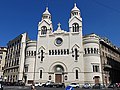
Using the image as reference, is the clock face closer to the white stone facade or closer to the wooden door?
the white stone facade

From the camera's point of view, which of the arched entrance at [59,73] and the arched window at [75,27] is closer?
the arched entrance at [59,73]

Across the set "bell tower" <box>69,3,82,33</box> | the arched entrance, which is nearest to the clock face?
"bell tower" <box>69,3,82,33</box>

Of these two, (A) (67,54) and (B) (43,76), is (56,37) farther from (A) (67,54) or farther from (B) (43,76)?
(B) (43,76)

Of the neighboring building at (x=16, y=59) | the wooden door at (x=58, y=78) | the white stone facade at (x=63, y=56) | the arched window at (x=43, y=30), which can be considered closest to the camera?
the white stone facade at (x=63, y=56)

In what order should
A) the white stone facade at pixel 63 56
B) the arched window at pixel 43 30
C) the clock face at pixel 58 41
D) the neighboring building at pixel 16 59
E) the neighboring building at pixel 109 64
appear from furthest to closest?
1. the neighboring building at pixel 16 59
2. the arched window at pixel 43 30
3. the clock face at pixel 58 41
4. the neighboring building at pixel 109 64
5. the white stone facade at pixel 63 56

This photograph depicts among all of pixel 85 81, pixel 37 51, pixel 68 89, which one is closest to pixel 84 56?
pixel 85 81

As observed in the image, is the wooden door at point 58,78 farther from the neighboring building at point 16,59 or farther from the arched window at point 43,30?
the arched window at point 43,30

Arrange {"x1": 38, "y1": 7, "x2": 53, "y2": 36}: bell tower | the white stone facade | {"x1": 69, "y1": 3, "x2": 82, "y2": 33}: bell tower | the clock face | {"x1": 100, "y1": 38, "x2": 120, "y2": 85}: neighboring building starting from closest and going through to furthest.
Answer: the white stone facade < {"x1": 100, "y1": 38, "x2": 120, "y2": 85}: neighboring building < {"x1": 69, "y1": 3, "x2": 82, "y2": 33}: bell tower < the clock face < {"x1": 38, "y1": 7, "x2": 53, "y2": 36}: bell tower

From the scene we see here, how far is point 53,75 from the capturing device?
2303 inches

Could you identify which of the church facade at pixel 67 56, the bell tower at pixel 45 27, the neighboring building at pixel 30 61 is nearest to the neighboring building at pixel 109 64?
the church facade at pixel 67 56

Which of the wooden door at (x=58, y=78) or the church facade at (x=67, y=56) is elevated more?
the church facade at (x=67, y=56)

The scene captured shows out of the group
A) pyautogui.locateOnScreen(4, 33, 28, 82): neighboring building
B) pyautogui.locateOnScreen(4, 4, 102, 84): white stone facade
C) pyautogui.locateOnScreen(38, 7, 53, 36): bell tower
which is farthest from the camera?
pyautogui.locateOnScreen(4, 33, 28, 82): neighboring building

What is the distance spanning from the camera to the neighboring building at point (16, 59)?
6519 cm

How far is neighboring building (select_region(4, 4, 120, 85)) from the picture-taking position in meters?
55.9
